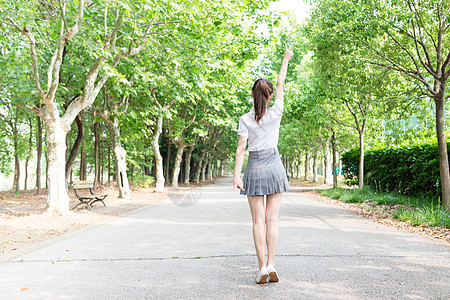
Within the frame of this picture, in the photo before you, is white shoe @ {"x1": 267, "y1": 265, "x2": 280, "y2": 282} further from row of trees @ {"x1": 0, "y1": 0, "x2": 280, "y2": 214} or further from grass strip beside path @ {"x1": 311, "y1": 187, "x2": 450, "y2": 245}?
row of trees @ {"x1": 0, "y1": 0, "x2": 280, "y2": 214}

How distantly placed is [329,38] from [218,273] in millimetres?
9040

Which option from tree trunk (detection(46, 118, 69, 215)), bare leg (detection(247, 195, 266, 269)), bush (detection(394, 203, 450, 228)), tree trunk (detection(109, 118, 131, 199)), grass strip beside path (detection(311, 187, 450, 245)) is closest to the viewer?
bare leg (detection(247, 195, 266, 269))

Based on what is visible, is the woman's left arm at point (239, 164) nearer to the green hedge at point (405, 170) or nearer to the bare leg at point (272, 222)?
the bare leg at point (272, 222)

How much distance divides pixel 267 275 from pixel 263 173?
1.09m

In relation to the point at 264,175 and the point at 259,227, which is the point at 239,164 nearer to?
the point at 264,175

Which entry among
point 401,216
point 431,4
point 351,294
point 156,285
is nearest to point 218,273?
point 156,285

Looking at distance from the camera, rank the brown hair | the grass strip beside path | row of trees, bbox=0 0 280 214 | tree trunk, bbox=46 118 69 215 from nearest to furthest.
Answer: the brown hair, the grass strip beside path, row of trees, bbox=0 0 280 214, tree trunk, bbox=46 118 69 215

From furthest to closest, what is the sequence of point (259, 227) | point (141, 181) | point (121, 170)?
1. point (141, 181)
2. point (121, 170)
3. point (259, 227)

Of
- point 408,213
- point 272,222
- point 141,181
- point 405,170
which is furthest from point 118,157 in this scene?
point 272,222

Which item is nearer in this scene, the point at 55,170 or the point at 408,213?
the point at 408,213

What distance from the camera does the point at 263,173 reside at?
402 centimetres

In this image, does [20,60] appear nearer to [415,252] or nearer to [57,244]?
[57,244]

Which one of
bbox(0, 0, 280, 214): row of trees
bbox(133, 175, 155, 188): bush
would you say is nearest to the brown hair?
bbox(0, 0, 280, 214): row of trees

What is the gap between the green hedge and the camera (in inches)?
421
